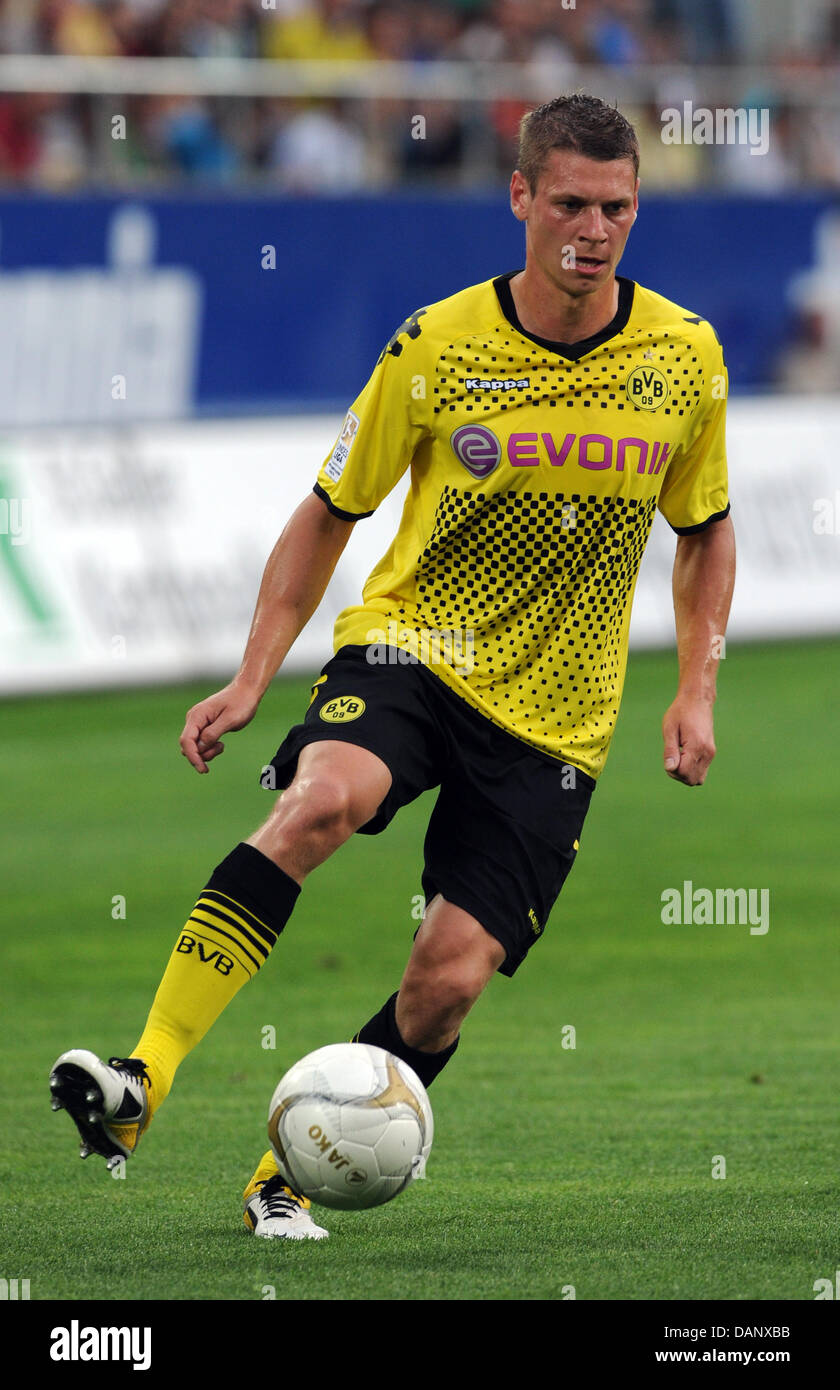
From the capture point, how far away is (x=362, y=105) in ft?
56.9

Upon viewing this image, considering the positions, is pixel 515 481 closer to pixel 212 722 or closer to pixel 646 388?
pixel 646 388

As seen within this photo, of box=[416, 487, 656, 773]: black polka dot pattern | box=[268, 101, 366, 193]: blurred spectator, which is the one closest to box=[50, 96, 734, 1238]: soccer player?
box=[416, 487, 656, 773]: black polka dot pattern

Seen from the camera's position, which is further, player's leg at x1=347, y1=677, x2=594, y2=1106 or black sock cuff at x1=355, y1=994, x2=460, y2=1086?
black sock cuff at x1=355, y1=994, x2=460, y2=1086

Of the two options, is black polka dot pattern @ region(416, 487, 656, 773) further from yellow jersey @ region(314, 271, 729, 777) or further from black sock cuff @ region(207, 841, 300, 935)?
black sock cuff @ region(207, 841, 300, 935)

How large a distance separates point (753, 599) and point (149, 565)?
17.4 ft

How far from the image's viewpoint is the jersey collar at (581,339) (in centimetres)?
505

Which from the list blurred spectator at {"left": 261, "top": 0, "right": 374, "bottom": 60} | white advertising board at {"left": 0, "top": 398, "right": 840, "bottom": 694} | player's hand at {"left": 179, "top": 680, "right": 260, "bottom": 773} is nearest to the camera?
player's hand at {"left": 179, "top": 680, "right": 260, "bottom": 773}

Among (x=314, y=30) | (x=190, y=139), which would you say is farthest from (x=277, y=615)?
(x=314, y=30)

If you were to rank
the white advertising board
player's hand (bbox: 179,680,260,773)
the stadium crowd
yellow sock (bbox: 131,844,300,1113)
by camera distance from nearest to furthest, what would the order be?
yellow sock (bbox: 131,844,300,1113), player's hand (bbox: 179,680,260,773), the white advertising board, the stadium crowd

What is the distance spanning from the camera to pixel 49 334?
15797mm

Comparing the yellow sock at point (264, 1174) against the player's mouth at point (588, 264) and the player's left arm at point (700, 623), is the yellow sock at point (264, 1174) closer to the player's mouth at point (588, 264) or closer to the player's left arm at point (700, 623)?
the player's left arm at point (700, 623)

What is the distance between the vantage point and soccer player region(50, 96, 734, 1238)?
4.89m

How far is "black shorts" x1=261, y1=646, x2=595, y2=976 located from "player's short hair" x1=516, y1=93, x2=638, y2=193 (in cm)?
123

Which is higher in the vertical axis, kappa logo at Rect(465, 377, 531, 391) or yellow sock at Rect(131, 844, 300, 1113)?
kappa logo at Rect(465, 377, 531, 391)
